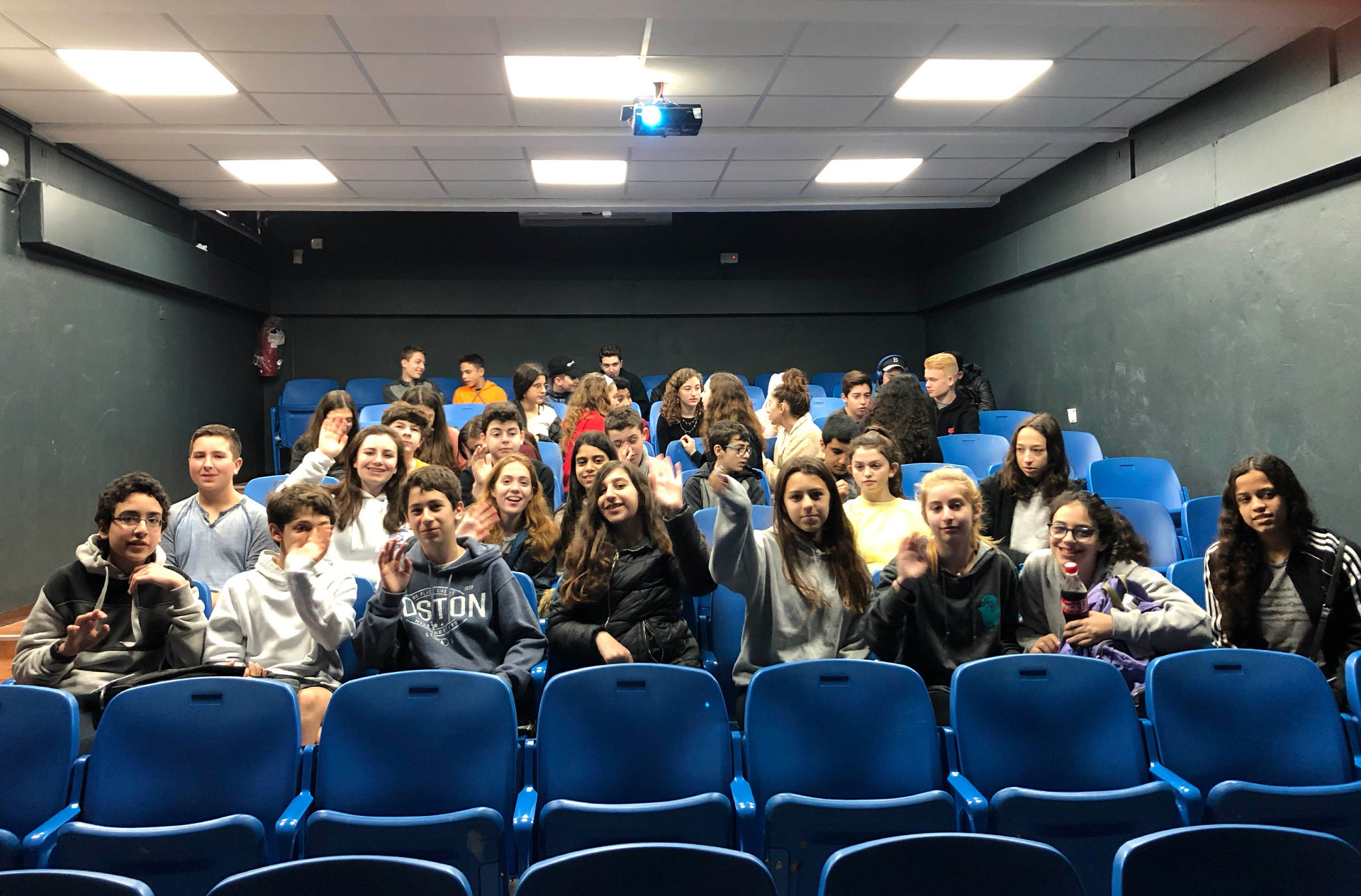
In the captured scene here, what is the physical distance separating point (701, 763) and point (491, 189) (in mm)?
5984

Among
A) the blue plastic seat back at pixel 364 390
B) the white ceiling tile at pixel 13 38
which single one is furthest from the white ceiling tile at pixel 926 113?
the blue plastic seat back at pixel 364 390

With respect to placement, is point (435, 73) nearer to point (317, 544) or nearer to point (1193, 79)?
point (317, 544)

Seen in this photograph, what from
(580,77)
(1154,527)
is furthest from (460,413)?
(1154,527)

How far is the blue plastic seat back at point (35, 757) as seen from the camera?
2131 millimetres

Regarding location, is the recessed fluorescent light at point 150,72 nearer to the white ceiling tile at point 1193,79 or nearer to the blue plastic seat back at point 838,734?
the blue plastic seat back at point 838,734

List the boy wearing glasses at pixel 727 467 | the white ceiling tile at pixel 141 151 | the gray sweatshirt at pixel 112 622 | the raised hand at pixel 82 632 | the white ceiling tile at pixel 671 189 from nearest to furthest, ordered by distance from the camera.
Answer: the raised hand at pixel 82 632
the gray sweatshirt at pixel 112 622
the boy wearing glasses at pixel 727 467
the white ceiling tile at pixel 141 151
the white ceiling tile at pixel 671 189

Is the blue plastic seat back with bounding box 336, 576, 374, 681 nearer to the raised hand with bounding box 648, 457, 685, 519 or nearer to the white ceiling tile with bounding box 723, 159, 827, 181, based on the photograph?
the raised hand with bounding box 648, 457, 685, 519

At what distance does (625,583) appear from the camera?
2824mm

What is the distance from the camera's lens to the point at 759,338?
411 inches

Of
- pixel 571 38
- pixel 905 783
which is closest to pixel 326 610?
pixel 905 783

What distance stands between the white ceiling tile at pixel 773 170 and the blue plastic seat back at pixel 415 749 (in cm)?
516

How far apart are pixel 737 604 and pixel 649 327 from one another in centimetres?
760

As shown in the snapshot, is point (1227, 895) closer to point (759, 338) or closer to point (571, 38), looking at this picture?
point (571, 38)

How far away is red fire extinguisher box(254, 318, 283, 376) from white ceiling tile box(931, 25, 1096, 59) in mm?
7293
